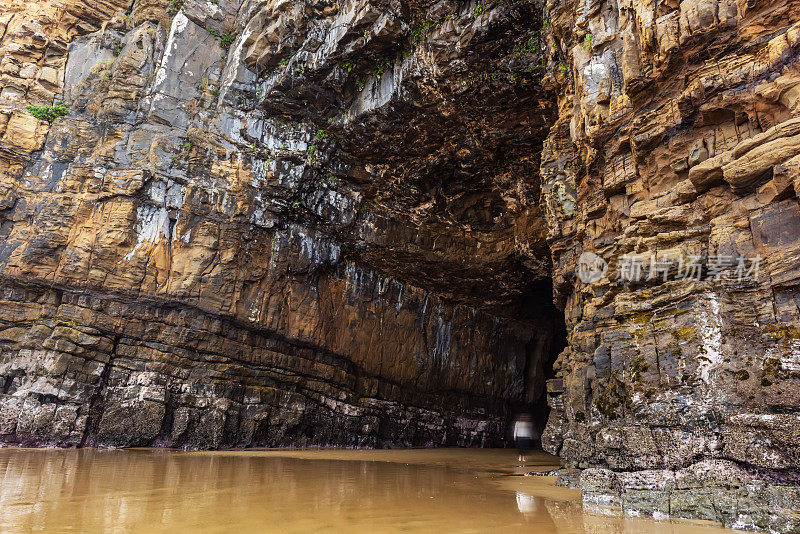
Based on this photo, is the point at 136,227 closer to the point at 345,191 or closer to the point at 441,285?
the point at 345,191

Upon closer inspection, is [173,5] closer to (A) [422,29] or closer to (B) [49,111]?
(B) [49,111]

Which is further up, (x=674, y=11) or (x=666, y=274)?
(x=674, y=11)

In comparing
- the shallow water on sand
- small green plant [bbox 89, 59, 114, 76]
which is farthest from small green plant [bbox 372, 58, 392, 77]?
the shallow water on sand

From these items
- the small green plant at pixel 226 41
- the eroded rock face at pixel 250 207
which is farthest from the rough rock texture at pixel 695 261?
the small green plant at pixel 226 41

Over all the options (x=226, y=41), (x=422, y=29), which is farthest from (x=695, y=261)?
(x=226, y=41)

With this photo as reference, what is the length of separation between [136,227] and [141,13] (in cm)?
865

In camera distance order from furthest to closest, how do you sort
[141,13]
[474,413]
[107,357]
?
Answer: [474,413] < [141,13] < [107,357]

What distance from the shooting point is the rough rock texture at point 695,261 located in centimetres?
523

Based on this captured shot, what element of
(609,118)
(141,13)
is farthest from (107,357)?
(609,118)

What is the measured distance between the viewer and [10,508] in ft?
14.4

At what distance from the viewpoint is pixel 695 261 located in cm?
637

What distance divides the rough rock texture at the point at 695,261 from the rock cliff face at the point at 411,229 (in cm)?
3

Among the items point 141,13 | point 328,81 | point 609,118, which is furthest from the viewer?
point 141,13

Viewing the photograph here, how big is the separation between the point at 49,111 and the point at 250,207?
6703 millimetres
